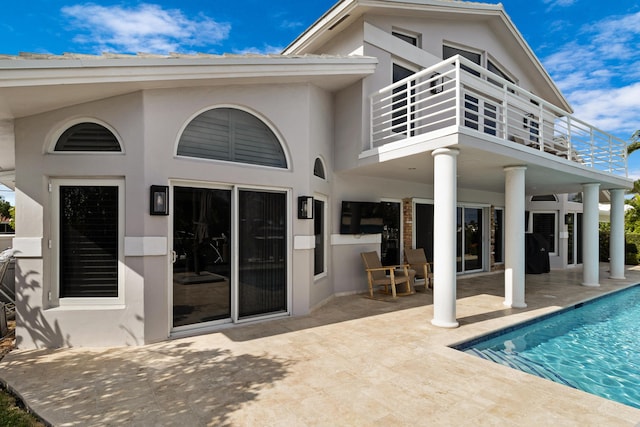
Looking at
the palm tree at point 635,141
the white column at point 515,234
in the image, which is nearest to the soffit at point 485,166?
the white column at point 515,234

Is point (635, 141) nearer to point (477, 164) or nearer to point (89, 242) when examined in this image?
point (477, 164)

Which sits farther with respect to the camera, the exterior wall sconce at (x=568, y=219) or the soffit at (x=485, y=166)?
the exterior wall sconce at (x=568, y=219)

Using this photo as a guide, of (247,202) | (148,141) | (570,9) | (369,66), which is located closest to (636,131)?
(570,9)

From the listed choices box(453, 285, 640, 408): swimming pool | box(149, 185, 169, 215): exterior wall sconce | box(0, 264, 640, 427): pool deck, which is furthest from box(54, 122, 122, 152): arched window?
box(453, 285, 640, 408): swimming pool

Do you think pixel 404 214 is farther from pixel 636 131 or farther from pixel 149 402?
pixel 636 131

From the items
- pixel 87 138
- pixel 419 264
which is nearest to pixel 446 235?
pixel 419 264

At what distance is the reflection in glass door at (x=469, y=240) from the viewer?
1230 centimetres

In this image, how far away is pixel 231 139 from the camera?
607cm

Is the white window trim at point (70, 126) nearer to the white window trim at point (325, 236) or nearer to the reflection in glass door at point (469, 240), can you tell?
the white window trim at point (325, 236)

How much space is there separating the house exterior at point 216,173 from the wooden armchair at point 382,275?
1.35 feet

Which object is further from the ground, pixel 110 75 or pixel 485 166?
pixel 110 75

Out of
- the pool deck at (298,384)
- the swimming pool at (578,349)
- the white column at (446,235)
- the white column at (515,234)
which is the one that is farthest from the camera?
the white column at (515,234)

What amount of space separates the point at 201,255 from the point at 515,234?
6520 mm

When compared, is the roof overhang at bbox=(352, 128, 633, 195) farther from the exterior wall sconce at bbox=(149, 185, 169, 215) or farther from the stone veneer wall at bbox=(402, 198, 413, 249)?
the exterior wall sconce at bbox=(149, 185, 169, 215)
